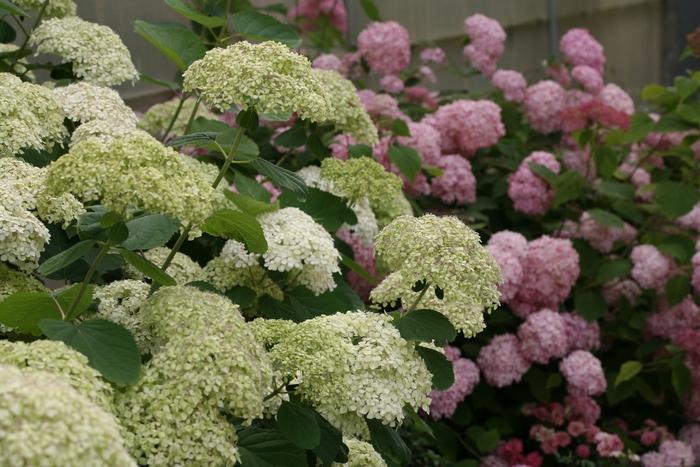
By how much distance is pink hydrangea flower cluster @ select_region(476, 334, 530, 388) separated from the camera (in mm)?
3957

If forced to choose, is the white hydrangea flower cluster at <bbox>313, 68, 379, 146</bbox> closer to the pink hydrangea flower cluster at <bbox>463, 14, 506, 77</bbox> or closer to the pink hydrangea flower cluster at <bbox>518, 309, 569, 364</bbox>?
the pink hydrangea flower cluster at <bbox>518, 309, 569, 364</bbox>

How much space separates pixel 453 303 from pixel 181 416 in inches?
25.9

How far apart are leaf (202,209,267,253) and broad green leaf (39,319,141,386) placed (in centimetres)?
30

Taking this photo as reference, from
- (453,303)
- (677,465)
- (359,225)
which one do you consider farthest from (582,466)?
(453,303)

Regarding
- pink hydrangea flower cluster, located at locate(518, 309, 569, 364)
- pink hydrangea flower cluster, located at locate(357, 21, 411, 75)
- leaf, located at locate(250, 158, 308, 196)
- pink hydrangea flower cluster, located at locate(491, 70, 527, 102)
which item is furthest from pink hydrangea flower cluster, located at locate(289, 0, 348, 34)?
leaf, located at locate(250, 158, 308, 196)

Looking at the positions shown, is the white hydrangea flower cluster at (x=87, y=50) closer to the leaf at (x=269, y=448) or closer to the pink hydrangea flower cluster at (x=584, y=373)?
the leaf at (x=269, y=448)

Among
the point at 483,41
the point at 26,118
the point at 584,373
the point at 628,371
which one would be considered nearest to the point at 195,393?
the point at 26,118

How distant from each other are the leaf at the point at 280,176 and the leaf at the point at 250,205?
0.41ft

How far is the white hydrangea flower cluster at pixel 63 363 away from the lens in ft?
4.83

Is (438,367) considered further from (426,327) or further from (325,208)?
(325,208)

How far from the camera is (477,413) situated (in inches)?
167

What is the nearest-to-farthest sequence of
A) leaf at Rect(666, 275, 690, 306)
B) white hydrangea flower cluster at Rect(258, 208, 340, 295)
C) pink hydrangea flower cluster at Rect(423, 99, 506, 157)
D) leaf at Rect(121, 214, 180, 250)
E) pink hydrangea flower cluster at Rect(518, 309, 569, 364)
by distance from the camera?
leaf at Rect(121, 214, 180, 250), white hydrangea flower cluster at Rect(258, 208, 340, 295), pink hydrangea flower cluster at Rect(518, 309, 569, 364), leaf at Rect(666, 275, 690, 306), pink hydrangea flower cluster at Rect(423, 99, 506, 157)

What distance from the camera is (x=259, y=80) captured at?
6.35 feet

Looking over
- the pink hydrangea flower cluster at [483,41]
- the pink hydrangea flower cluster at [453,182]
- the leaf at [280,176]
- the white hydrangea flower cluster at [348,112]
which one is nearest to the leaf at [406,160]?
the white hydrangea flower cluster at [348,112]
